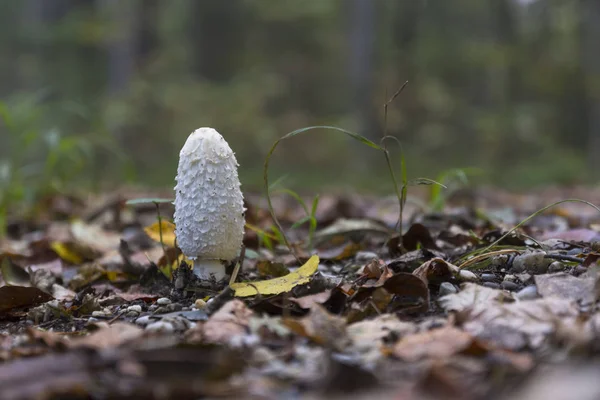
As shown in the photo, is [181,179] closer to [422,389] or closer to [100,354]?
[100,354]

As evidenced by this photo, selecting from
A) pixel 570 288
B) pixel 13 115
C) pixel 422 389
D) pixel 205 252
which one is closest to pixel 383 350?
pixel 422 389

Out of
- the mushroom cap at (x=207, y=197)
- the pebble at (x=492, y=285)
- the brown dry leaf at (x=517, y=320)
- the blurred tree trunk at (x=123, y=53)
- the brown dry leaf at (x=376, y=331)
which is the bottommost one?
the pebble at (x=492, y=285)

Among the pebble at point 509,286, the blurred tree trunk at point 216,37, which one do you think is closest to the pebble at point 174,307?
the pebble at point 509,286

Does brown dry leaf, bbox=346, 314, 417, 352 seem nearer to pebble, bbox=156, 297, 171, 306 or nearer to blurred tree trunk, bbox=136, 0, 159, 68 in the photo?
pebble, bbox=156, 297, 171, 306

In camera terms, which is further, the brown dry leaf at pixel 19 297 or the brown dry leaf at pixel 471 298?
the brown dry leaf at pixel 19 297

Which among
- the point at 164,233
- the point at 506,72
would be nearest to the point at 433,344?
the point at 164,233

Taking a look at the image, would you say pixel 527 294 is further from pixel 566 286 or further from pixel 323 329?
pixel 323 329

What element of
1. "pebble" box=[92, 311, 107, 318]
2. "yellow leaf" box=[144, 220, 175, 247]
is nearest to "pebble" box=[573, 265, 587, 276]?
"pebble" box=[92, 311, 107, 318]

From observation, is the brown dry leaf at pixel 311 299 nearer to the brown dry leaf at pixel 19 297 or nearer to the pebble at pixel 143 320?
the pebble at pixel 143 320
